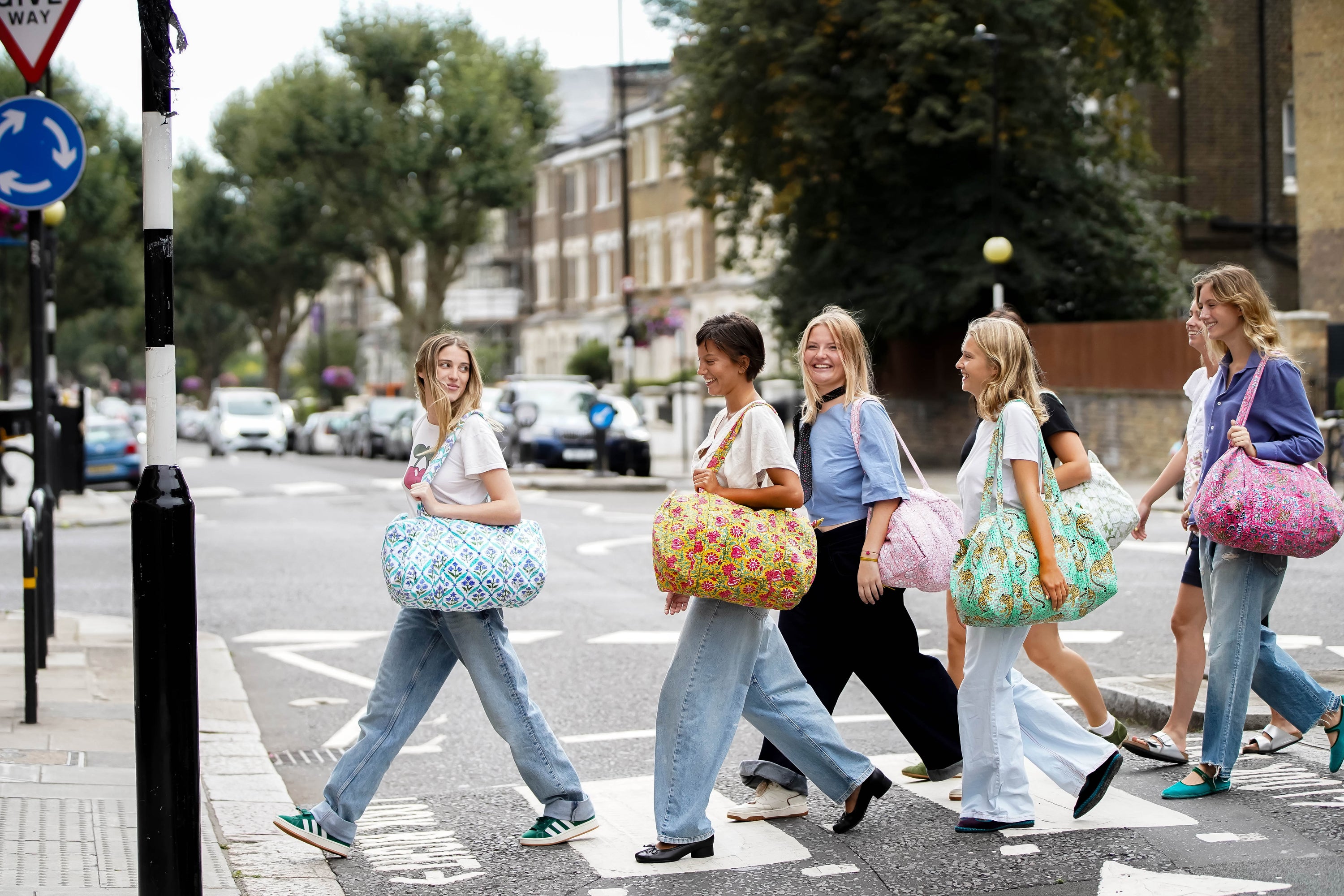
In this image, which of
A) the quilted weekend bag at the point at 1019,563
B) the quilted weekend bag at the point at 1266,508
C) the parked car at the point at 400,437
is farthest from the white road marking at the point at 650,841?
the parked car at the point at 400,437

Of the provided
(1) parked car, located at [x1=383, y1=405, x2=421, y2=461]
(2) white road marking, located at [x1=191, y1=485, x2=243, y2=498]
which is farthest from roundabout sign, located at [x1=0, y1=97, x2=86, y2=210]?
(1) parked car, located at [x1=383, y1=405, x2=421, y2=461]

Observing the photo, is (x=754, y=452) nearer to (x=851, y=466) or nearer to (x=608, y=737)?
(x=851, y=466)

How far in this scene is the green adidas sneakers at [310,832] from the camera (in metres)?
5.15

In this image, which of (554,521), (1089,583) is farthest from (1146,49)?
(1089,583)

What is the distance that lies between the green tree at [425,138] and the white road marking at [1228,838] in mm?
48220

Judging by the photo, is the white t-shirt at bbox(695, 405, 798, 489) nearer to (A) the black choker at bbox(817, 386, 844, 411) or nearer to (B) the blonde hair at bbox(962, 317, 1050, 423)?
(A) the black choker at bbox(817, 386, 844, 411)

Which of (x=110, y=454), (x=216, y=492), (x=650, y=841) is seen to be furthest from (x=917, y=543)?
(x=110, y=454)

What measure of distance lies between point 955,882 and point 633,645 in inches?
207

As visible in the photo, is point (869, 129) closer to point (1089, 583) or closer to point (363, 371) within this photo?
point (1089, 583)

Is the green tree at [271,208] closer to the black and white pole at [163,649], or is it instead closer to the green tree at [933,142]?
the green tree at [933,142]

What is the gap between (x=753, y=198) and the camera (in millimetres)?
30984

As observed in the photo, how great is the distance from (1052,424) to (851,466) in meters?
0.74

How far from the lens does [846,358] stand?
5.39 metres

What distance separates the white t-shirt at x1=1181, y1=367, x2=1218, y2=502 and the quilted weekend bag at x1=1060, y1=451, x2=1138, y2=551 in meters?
0.30
